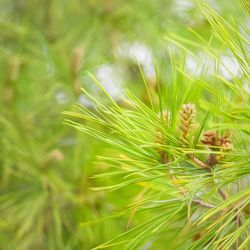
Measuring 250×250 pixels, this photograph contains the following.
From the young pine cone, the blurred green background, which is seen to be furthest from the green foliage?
the blurred green background

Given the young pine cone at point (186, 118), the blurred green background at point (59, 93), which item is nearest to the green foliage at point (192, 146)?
the young pine cone at point (186, 118)

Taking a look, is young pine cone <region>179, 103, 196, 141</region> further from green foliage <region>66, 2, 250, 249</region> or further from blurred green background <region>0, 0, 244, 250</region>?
blurred green background <region>0, 0, 244, 250</region>

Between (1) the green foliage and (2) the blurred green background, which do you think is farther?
(2) the blurred green background

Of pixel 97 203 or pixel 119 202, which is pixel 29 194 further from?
pixel 119 202

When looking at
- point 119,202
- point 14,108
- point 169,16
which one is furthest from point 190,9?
point 119,202

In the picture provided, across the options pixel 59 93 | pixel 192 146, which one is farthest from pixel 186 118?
pixel 59 93

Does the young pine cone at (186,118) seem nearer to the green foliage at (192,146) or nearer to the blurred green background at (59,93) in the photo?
the green foliage at (192,146)
